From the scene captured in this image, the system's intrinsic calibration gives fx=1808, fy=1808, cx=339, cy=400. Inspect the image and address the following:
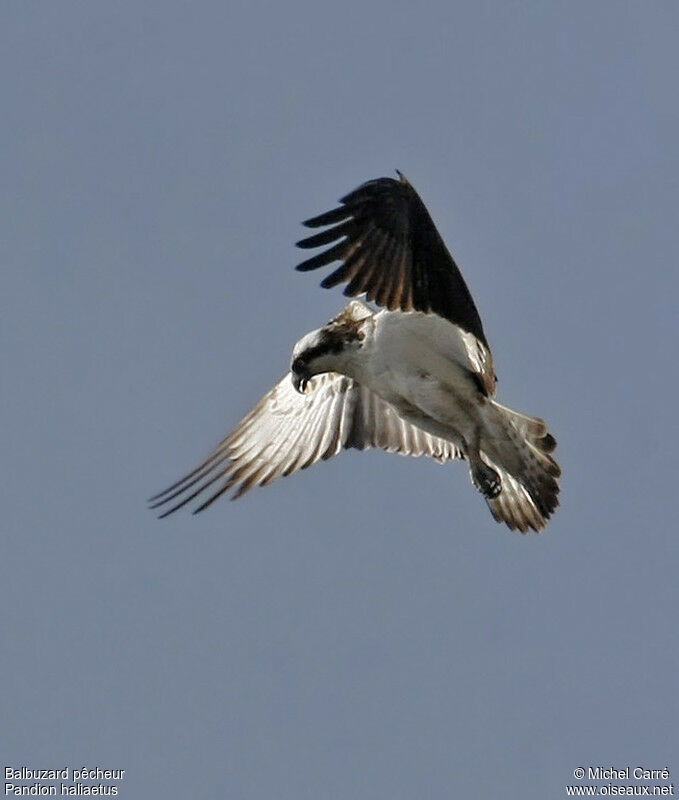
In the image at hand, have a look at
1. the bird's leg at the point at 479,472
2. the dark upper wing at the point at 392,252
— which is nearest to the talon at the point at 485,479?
the bird's leg at the point at 479,472

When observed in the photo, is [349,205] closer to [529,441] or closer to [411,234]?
[411,234]

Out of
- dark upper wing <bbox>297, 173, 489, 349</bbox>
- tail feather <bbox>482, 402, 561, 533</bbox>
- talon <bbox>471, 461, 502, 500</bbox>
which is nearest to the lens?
dark upper wing <bbox>297, 173, 489, 349</bbox>

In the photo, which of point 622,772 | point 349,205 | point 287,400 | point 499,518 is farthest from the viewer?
point 287,400

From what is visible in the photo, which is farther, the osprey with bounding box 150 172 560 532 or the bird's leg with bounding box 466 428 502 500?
the bird's leg with bounding box 466 428 502 500

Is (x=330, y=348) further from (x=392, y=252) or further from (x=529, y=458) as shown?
(x=529, y=458)

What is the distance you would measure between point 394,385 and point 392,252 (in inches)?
43.4

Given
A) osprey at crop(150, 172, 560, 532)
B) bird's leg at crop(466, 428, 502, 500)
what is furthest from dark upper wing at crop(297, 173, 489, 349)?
bird's leg at crop(466, 428, 502, 500)

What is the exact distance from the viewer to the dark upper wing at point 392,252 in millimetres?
10164

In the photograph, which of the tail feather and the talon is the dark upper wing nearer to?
the tail feather

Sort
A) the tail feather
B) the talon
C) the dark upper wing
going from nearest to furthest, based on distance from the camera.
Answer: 1. the dark upper wing
2. the tail feather
3. the talon

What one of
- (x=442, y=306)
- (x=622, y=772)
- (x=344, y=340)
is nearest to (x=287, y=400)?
(x=344, y=340)

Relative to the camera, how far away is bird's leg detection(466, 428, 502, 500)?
450 inches

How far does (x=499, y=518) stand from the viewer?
1181cm

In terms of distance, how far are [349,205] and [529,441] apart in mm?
2116
